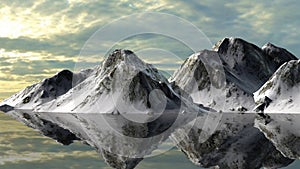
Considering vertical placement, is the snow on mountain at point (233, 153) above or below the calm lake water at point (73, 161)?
below

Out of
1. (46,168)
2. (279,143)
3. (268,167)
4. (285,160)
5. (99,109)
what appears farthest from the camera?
(99,109)

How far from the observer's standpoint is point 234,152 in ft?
135

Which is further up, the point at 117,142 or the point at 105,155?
the point at 105,155

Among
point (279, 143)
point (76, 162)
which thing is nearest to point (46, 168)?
point (76, 162)

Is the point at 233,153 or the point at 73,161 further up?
the point at 73,161

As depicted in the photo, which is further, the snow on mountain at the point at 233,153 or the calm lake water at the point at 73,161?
the snow on mountain at the point at 233,153

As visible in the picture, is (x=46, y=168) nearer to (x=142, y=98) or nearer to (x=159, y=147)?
(x=159, y=147)

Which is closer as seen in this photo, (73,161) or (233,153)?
(73,161)

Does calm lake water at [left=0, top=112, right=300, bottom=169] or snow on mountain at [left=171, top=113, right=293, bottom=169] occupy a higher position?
calm lake water at [left=0, top=112, right=300, bottom=169]

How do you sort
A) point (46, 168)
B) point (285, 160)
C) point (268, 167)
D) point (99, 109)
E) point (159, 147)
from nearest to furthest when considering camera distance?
point (46, 168) → point (268, 167) → point (285, 160) → point (159, 147) → point (99, 109)

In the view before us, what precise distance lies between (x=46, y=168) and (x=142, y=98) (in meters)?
170

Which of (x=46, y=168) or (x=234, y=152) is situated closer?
(x=46, y=168)

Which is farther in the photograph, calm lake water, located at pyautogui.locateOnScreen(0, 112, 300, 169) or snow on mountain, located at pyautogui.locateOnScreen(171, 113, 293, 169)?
snow on mountain, located at pyautogui.locateOnScreen(171, 113, 293, 169)

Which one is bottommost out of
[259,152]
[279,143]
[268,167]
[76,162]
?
[279,143]
